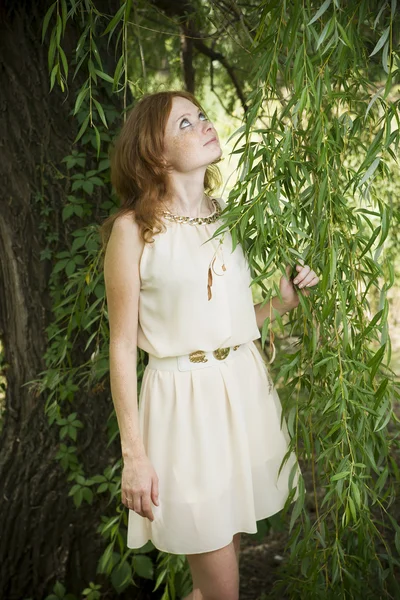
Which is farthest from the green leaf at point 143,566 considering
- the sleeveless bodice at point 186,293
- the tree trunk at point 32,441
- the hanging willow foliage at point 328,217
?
the sleeveless bodice at point 186,293

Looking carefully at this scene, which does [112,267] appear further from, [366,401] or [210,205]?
[366,401]

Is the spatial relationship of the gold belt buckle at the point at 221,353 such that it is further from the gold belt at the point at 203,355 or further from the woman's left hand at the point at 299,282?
the woman's left hand at the point at 299,282

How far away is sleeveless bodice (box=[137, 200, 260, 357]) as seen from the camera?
169 centimetres

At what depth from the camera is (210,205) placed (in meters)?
1.87

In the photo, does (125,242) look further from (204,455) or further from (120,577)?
(120,577)

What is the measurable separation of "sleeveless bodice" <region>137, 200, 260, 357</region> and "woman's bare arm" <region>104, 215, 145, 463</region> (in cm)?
4

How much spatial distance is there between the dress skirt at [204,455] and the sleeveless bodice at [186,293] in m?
0.08

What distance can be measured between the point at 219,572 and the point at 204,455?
0.29m

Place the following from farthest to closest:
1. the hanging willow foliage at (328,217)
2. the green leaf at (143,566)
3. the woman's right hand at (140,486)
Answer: the green leaf at (143,566)
the woman's right hand at (140,486)
the hanging willow foliage at (328,217)

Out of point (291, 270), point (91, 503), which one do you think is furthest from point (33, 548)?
point (291, 270)

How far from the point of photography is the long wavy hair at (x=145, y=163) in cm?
172

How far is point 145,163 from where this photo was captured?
176cm

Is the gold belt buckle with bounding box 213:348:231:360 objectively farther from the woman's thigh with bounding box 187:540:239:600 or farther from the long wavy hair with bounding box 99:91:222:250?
the woman's thigh with bounding box 187:540:239:600

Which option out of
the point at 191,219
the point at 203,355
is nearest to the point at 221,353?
the point at 203,355
